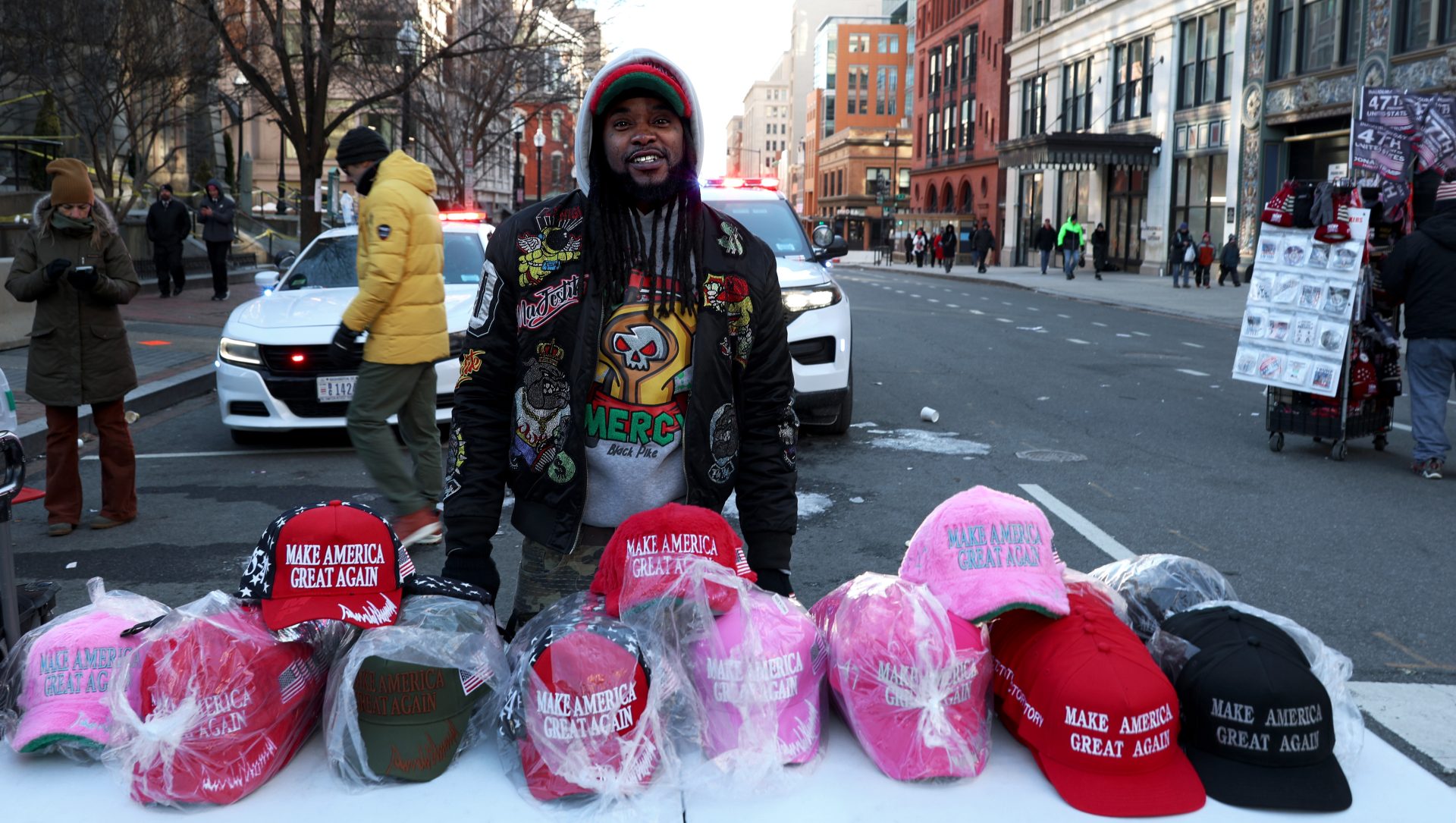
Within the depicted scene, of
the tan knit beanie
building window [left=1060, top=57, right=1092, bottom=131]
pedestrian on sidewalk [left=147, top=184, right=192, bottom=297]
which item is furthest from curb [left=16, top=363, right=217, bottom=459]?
building window [left=1060, top=57, right=1092, bottom=131]

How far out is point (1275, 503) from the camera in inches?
291

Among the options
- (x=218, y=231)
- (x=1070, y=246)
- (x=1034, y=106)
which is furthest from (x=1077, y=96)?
(x=218, y=231)

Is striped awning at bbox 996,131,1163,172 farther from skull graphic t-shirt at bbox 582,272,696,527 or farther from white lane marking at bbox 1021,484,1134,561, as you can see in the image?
skull graphic t-shirt at bbox 582,272,696,527

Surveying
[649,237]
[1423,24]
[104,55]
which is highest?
[1423,24]

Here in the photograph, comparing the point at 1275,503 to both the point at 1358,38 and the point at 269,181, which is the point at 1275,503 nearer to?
the point at 1358,38

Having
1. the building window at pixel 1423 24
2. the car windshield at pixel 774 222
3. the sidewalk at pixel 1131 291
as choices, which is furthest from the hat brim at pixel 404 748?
the building window at pixel 1423 24

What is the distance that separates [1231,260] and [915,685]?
34.7m

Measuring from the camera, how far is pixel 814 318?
876 cm

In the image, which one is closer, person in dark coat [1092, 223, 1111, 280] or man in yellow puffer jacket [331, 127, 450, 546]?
man in yellow puffer jacket [331, 127, 450, 546]

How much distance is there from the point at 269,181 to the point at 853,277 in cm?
2657

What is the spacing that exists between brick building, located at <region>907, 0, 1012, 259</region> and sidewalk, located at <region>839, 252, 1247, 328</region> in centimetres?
1505

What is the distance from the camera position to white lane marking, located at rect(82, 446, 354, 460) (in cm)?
875

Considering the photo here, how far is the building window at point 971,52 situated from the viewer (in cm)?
6788

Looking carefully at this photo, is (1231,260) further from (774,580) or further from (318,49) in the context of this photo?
(774,580)
